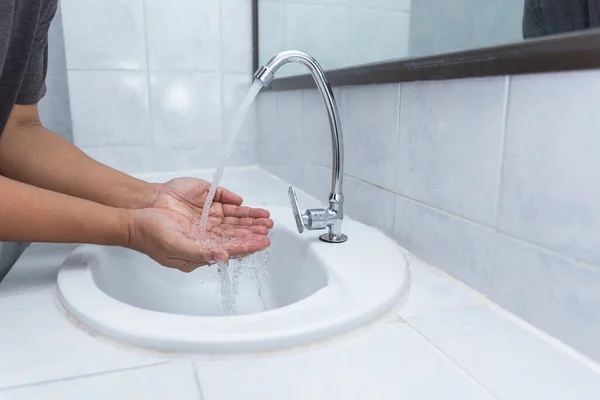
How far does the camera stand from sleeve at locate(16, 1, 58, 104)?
27.9 inches

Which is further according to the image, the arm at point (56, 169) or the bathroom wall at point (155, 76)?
the bathroom wall at point (155, 76)

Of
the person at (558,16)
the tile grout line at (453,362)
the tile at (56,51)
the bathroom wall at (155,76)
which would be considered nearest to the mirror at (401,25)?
the person at (558,16)

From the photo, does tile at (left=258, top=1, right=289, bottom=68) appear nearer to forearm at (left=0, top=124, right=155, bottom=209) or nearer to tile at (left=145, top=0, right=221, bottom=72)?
tile at (left=145, top=0, right=221, bottom=72)

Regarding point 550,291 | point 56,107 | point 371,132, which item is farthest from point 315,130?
point 56,107

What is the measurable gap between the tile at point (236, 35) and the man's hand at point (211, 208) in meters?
0.82

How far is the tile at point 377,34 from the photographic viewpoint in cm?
92

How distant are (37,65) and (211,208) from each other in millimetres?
369

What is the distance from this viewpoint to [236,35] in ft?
4.86

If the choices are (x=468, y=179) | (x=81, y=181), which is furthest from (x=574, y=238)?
(x=81, y=181)

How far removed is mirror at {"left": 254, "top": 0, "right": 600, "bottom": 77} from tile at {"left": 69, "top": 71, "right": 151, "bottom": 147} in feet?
1.38

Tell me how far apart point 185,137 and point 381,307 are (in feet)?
3.69

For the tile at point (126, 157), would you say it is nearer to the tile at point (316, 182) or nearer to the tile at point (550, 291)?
the tile at point (316, 182)

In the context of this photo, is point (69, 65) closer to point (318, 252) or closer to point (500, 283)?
point (318, 252)

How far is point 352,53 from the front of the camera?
3.60ft
